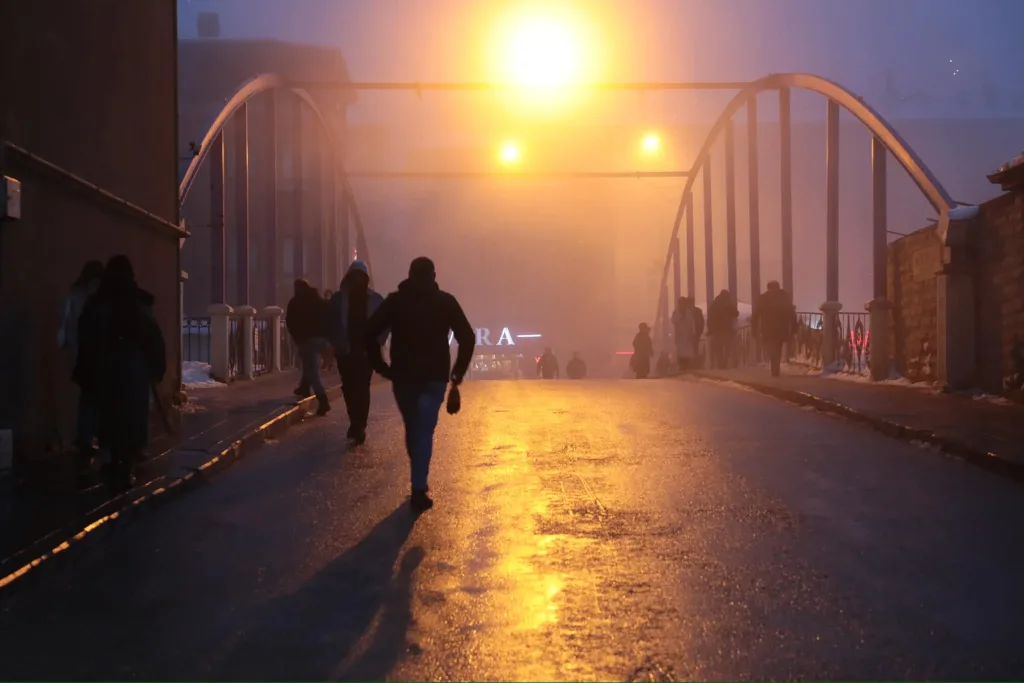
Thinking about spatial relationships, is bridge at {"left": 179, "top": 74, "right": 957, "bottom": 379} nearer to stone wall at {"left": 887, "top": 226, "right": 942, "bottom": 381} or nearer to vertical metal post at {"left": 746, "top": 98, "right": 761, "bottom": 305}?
vertical metal post at {"left": 746, "top": 98, "right": 761, "bottom": 305}

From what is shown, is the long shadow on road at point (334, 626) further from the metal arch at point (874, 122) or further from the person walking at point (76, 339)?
the metal arch at point (874, 122)

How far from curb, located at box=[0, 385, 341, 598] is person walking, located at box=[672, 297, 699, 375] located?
1769 centimetres

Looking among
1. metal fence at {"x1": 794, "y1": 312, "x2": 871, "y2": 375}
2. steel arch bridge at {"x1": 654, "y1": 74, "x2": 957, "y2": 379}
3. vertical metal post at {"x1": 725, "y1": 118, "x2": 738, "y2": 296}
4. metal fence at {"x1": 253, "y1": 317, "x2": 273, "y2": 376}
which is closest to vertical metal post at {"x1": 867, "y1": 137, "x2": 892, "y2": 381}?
steel arch bridge at {"x1": 654, "y1": 74, "x2": 957, "y2": 379}

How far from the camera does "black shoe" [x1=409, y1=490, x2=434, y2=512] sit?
7625 mm

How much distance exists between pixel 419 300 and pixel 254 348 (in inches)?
611

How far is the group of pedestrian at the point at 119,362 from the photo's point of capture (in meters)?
7.85

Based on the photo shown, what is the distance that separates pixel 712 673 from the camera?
4.12 m

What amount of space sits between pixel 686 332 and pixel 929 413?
15.3 m

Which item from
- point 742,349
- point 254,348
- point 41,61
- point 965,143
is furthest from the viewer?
point 965,143

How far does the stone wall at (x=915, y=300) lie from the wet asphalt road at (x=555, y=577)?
780cm

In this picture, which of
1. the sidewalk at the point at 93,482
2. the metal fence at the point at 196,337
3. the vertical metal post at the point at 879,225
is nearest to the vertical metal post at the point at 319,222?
the metal fence at the point at 196,337

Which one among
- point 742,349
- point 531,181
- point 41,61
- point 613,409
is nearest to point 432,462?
point 41,61

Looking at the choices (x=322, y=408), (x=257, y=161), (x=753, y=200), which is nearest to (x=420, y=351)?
(x=322, y=408)

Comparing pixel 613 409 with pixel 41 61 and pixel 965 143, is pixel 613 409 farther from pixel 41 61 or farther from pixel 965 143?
pixel 965 143
